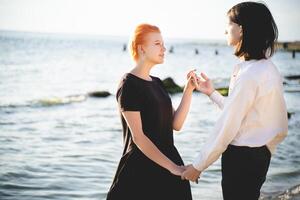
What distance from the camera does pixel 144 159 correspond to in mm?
3377

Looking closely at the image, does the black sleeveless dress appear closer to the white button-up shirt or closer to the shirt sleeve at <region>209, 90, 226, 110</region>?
the white button-up shirt

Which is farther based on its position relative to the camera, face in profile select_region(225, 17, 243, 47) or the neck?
the neck

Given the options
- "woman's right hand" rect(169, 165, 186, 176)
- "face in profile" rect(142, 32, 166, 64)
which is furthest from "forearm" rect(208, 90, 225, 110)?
"woman's right hand" rect(169, 165, 186, 176)

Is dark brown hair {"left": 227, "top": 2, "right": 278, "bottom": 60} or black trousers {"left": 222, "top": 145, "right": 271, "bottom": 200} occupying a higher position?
dark brown hair {"left": 227, "top": 2, "right": 278, "bottom": 60}

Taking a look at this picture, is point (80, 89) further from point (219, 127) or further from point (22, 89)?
point (219, 127)

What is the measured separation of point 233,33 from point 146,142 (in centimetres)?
108

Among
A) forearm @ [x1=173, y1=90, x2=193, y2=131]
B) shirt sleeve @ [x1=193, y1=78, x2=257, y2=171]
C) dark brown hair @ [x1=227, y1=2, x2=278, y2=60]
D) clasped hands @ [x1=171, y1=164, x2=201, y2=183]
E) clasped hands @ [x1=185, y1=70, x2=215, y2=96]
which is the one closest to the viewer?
shirt sleeve @ [x1=193, y1=78, x2=257, y2=171]

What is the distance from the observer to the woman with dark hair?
119 inches

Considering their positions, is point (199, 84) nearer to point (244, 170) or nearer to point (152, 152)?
point (152, 152)

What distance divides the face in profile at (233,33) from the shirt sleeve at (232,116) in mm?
382

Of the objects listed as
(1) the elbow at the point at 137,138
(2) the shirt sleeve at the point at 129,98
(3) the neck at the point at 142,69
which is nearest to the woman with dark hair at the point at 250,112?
(1) the elbow at the point at 137,138

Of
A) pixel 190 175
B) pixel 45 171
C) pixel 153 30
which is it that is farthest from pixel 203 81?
pixel 45 171

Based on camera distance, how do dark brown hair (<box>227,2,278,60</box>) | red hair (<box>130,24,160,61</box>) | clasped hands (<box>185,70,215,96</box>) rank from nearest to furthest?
dark brown hair (<box>227,2,278,60</box>) < red hair (<box>130,24,160,61</box>) < clasped hands (<box>185,70,215,96</box>)

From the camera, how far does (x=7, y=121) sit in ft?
48.9
